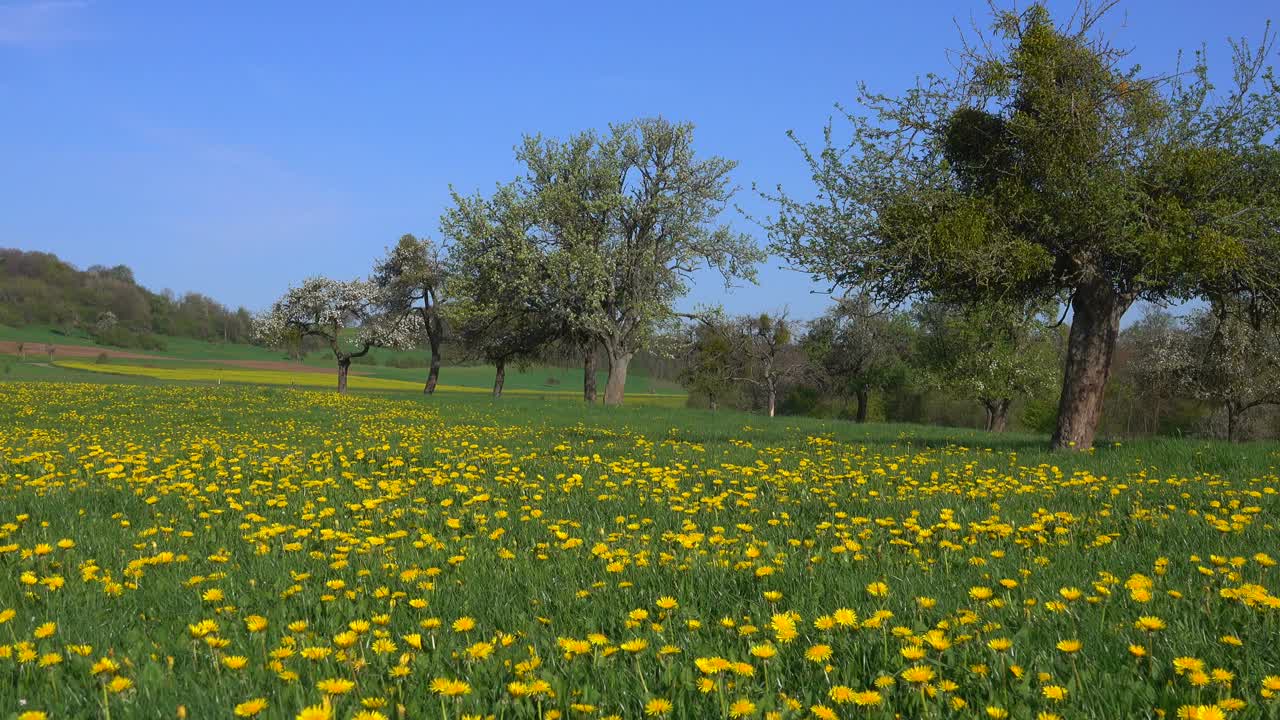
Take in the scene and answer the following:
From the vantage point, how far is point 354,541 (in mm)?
5121

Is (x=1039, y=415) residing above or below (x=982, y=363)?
below

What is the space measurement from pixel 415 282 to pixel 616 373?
58.3 feet

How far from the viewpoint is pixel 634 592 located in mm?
4141

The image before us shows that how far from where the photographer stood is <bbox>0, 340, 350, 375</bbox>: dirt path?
80.1m

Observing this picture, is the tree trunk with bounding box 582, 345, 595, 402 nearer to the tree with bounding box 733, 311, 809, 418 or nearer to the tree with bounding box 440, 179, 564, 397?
the tree with bounding box 440, 179, 564, 397

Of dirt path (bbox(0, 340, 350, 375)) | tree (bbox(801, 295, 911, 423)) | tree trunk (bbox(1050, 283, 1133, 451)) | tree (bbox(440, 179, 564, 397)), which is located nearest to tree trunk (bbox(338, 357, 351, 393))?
tree (bbox(440, 179, 564, 397))

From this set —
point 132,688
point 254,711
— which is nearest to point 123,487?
point 132,688

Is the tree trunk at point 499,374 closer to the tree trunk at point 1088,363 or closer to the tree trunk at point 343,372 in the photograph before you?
the tree trunk at point 343,372

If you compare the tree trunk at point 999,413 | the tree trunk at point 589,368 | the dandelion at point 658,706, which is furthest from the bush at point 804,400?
A: the dandelion at point 658,706

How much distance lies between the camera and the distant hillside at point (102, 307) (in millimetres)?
99938

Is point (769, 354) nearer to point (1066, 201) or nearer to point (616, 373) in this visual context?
point (616, 373)

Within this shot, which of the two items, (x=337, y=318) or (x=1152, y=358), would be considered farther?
(x=337, y=318)

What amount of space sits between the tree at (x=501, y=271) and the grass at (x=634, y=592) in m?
22.3

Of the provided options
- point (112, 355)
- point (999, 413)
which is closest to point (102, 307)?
point (112, 355)
